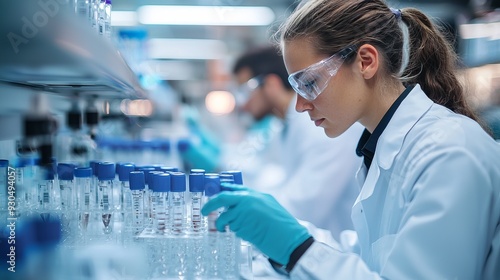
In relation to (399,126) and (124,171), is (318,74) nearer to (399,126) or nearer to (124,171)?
(399,126)

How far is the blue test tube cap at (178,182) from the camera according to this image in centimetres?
130

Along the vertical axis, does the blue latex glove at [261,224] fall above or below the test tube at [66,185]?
below

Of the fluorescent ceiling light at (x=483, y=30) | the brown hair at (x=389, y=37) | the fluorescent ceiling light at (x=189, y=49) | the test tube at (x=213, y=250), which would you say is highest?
the fluorescent ceiling light at (x=189, y=49)

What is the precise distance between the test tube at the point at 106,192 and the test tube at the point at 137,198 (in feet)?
0.30

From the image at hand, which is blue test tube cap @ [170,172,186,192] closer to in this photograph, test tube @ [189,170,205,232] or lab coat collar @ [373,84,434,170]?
test tube @ [189,170,205,232]

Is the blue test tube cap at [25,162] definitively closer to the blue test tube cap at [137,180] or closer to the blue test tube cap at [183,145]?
the blue test tube cap at [137,180]

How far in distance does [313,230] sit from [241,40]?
273 inches

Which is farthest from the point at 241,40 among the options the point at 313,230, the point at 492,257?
the point at 492,257

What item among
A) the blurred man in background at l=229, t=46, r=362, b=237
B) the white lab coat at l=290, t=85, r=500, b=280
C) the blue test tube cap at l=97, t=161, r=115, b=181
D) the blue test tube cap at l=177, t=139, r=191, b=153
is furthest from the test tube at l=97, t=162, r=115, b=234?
the blue test tube cap at l=177, t=139, r=191, b=153

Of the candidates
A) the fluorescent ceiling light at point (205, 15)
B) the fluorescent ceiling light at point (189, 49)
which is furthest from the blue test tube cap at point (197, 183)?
the fluorescent ceiling light at point (189, 49)

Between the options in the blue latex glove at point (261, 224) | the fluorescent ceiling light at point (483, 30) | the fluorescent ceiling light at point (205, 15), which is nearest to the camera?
the blue latex glove at point (261, 224)

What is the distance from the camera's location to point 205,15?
6.08 m

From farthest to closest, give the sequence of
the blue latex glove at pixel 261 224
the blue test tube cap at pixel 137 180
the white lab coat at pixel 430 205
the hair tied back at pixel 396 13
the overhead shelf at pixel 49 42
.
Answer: the hair tied back at pixel 396 13 → the blue test tube cap at pixel 137 180 → the blue latex glove at pixel 261 224 → the white lab coat at pixel 430 205 → the overhead shelf at pixel 49 42

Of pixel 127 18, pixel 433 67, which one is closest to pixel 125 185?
pixel 433 67
